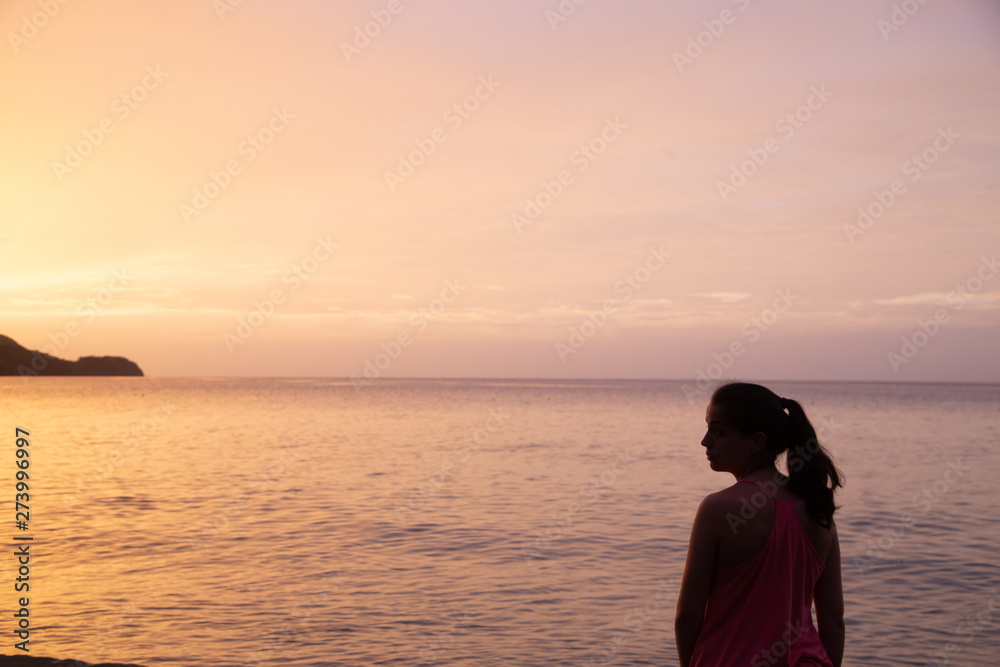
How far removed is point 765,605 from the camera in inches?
109

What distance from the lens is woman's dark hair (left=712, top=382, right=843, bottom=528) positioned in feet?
9.27

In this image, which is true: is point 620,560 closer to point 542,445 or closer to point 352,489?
point 352,489

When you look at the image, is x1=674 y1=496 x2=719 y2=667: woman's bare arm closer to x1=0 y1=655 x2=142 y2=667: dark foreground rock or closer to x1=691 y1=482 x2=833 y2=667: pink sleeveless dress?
x1=691 y1=482 x2=833 y2=667: pink sleeveless dress

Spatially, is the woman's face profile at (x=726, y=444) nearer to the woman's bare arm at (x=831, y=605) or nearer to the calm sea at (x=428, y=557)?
the woman's bare arm at (x=831, y=605)

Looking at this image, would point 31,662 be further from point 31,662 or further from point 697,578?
point 697,578

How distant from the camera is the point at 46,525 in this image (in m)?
16.6

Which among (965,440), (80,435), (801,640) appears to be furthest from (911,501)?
(80,435)

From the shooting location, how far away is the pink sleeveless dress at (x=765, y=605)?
9.05 feet

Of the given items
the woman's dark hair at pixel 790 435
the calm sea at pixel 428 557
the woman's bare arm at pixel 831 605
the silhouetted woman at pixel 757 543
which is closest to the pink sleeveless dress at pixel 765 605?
the silhouetted woman at pixel 757 543

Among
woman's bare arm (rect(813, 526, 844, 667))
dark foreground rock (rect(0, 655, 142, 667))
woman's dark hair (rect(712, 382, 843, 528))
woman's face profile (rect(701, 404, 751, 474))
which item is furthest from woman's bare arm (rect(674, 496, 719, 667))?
dark foreground rock (rect(0, 655, 142, 667))

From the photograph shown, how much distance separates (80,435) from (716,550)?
43482mm

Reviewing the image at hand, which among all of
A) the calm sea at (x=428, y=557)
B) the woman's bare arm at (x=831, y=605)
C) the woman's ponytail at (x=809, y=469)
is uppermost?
the woman's ponytail at (x=809, y=469)

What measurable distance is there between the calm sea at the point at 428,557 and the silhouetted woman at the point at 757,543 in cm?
685

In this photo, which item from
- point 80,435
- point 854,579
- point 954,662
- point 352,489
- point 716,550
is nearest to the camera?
point 716,550
